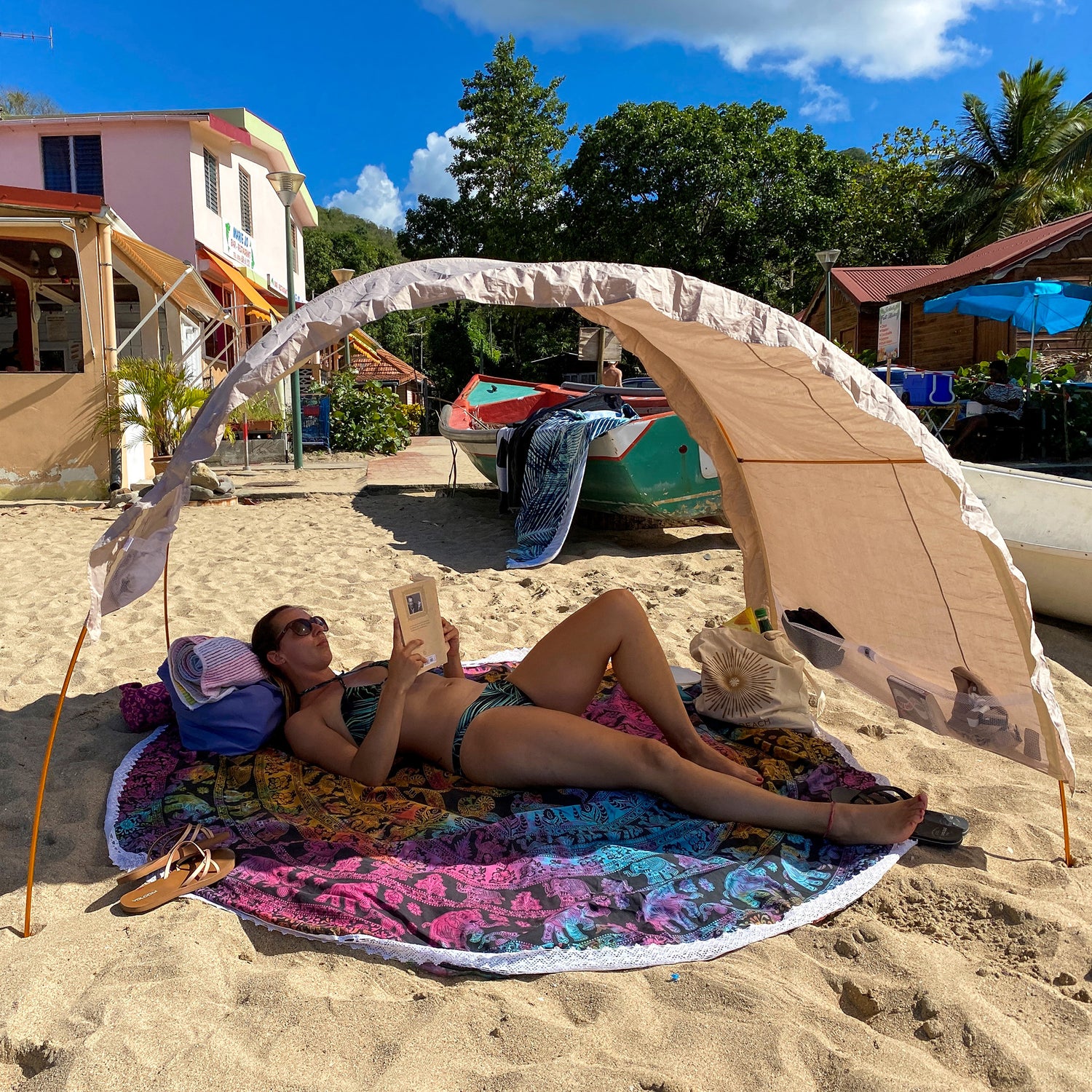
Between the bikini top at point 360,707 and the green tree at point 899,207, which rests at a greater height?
the green tree at point 899,207

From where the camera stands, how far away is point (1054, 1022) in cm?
208

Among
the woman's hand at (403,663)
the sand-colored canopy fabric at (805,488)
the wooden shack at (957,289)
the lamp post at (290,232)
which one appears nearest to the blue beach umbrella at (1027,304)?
the wooden shack at (957,289)

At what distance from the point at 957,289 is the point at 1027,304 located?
17.6ft

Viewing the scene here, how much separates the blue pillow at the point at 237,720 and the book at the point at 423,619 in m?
0.84

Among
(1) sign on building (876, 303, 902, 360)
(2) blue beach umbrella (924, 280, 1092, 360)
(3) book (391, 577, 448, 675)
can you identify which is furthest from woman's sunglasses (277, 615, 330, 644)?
(2) blue beach umbrella (924, 280, 1092, 360)

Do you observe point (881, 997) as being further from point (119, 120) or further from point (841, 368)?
point (119, 120)

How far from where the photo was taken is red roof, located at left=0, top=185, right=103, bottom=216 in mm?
9430

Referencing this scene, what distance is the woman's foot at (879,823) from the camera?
277 centimetres

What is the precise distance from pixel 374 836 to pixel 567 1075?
45.4 inches

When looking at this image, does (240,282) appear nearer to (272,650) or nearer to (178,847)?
(272,650)

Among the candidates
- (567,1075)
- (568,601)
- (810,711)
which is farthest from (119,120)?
(567,1075)

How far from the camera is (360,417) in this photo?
1758 cm

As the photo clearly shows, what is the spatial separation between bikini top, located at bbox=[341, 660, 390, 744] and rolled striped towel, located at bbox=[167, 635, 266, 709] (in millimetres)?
398

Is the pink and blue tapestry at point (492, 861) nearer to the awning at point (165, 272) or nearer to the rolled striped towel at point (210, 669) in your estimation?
the rolled striped towel at point (210, 669)
